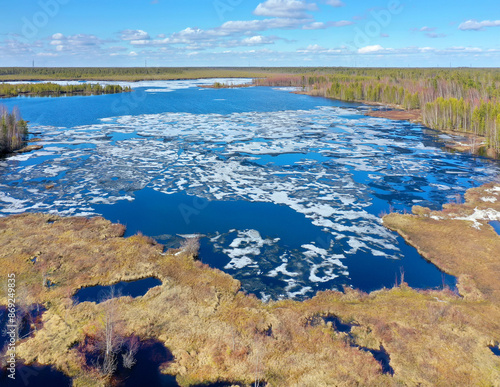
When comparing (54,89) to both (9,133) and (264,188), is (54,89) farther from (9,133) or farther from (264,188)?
(264,188)

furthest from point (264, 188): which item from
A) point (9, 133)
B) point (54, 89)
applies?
point (54, 89)

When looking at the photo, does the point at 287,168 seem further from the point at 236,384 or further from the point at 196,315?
the point at 236,384

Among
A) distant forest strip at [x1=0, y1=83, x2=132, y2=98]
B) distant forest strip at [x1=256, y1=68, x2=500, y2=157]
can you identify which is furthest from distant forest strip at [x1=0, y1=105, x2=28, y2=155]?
distant forest strip at [x1=0, y1=83, x2=132, y2=98]

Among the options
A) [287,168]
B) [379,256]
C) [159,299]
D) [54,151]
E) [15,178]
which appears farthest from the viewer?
[54,151]

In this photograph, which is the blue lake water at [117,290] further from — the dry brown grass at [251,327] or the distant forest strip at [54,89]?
the distant forest strip at [54,89]

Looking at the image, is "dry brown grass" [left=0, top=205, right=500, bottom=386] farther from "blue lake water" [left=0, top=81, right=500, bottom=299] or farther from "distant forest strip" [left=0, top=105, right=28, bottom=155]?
"distant forest strip" [left=0, top=105, right=28, bottom=155]

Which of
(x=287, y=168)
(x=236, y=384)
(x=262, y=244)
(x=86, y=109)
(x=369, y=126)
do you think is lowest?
(x=236, y=384)

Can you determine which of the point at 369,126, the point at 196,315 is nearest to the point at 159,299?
the point at 196,315
